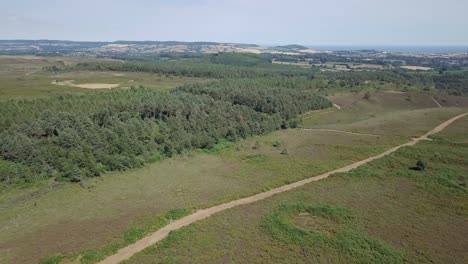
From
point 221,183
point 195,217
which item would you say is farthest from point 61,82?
point 195,217

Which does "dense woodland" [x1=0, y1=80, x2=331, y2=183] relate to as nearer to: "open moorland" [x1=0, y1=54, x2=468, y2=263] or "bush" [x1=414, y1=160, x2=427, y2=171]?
"open moorland" [x1=0, y1=54, x2=468, y2=263]

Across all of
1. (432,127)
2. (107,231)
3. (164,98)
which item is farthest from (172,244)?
(432,127)

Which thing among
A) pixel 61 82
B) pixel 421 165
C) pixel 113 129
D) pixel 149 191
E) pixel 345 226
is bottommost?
pixel 149 191

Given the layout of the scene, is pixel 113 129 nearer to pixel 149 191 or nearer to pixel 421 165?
pixel 149 191

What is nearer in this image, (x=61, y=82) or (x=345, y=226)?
(x=345, y=226)

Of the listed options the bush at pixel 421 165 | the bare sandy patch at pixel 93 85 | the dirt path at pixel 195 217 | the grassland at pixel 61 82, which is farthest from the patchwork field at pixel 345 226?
the bare sandy patch at pixel 93 85

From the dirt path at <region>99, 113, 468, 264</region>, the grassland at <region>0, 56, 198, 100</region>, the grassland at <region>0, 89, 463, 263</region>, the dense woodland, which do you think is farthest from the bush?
the grassland at <region>0, 56, 198, 100</region>

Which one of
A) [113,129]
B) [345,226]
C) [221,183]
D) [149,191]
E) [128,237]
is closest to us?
[128,237]

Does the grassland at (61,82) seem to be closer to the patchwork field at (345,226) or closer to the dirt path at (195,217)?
the dirt path at (195,217)
